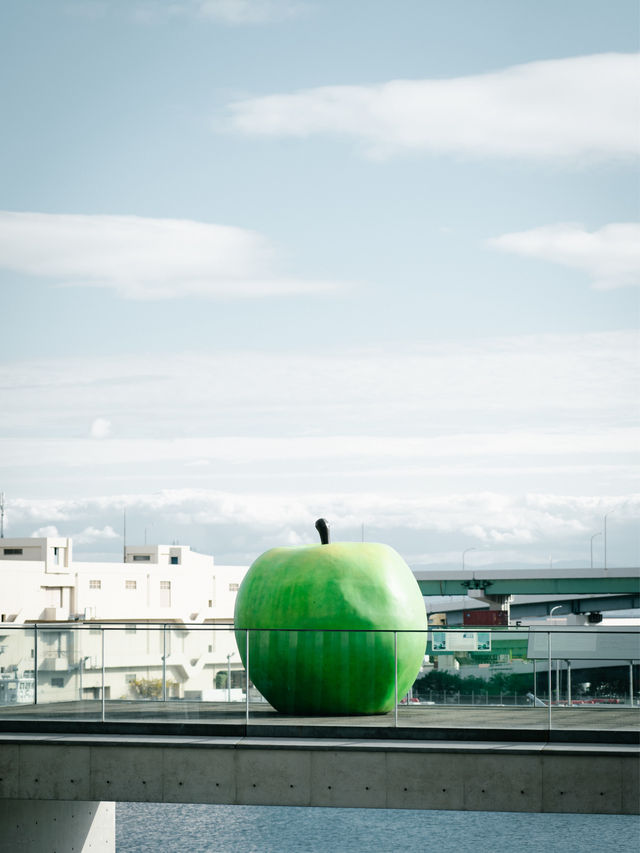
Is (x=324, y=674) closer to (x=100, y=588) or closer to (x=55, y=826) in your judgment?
(x=55, y=826)

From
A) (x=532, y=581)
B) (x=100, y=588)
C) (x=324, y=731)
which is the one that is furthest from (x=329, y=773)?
(x=100, y=588)

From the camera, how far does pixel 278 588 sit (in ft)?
58.1

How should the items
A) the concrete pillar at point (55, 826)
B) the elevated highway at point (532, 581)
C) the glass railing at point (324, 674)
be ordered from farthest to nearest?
the elevated highway at point (532, 581)
the concrete pillar at point (55, 826)
the glass railing at point (324, 674)

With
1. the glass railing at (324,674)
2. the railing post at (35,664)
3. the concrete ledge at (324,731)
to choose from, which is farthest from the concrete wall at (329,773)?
the railing post at (35,664)

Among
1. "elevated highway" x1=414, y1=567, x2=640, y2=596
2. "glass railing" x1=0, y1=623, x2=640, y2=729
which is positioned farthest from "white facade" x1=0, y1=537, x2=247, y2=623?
"glass railing" x1=0, y1=623, x2=640, y2=729

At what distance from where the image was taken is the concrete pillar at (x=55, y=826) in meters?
19.7

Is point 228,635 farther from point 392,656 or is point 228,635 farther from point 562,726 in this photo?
point 562,726

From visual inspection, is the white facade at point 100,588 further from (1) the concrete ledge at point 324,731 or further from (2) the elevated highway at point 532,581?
(1) the concrete ledge at point 324,731

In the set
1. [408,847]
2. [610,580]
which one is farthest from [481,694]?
[610,580]

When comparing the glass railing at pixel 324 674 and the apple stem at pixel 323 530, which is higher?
the apple stem at pixel 323 530

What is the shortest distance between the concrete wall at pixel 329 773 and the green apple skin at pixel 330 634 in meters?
1.51

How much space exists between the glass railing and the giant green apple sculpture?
22 mm

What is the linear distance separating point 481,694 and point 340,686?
2.28 meters

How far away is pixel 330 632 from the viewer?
17234 mm
